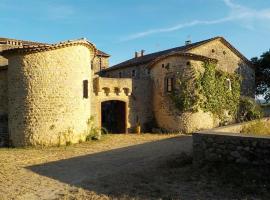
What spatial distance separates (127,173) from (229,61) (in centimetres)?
1801

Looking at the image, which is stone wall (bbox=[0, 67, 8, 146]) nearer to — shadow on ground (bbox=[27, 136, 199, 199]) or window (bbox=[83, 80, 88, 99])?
window (bbox=[83, 80, 88, 99])

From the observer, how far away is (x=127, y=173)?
9.80 m

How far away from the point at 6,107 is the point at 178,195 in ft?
38.0

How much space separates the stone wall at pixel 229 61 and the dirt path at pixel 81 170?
11156mm

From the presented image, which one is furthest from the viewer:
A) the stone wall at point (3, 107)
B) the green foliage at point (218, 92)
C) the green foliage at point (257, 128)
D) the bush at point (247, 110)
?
the bush at point (247, 110)

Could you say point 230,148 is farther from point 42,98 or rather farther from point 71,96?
point 42,98

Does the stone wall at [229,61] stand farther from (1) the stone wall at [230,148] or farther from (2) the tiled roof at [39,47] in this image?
(1) the stone wall at [230,148]

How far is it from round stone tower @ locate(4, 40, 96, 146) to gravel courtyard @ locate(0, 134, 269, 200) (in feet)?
3.73

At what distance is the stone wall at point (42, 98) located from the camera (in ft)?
50.3

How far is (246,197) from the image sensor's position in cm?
728

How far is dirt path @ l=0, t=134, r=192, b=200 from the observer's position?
812 cm

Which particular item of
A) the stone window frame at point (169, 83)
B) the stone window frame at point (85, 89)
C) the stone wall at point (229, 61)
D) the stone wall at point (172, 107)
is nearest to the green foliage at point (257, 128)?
the stone wall at point (172, 107)

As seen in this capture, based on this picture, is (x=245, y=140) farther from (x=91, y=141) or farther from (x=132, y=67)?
(x=132, y=67)

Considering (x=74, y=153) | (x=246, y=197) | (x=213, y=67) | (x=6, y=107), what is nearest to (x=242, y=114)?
(x=213, y=67)
